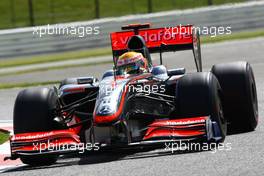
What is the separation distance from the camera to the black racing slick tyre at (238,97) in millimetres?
10273

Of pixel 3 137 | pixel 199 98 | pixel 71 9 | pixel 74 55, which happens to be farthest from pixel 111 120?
pixel 71 9

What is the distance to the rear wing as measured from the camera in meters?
12.1

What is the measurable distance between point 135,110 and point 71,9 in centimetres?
2691

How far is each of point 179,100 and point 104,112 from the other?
100 cm

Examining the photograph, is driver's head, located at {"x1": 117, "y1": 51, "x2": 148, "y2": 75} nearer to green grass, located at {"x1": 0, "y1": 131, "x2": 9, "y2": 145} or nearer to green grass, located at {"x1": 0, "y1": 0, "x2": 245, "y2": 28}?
green grass, located at {"x1": 0, "y1": 131, "x2": 9, "y2": 145}

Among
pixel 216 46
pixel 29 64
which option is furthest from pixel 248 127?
pixel 29 64

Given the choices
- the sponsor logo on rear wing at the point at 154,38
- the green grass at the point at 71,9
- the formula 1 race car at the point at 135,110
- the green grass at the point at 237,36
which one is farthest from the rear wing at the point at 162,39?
the green grass at the point at 71,9

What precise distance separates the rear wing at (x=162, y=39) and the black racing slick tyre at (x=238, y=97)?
5.93ft

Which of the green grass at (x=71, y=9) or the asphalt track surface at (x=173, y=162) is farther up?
the green grass at (x=71, y=9)

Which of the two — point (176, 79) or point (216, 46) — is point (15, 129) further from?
point (216, 46)

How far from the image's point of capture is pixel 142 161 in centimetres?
868

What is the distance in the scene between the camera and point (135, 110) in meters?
9.63

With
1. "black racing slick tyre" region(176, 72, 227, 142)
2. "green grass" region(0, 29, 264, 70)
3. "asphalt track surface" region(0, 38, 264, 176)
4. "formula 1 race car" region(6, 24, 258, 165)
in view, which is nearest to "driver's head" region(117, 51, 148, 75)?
"formula 1 race car" region(6, 24, 258, 165)

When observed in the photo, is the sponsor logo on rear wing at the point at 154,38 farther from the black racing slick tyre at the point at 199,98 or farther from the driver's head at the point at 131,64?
the black racing slick tyre at the point at 199,98
